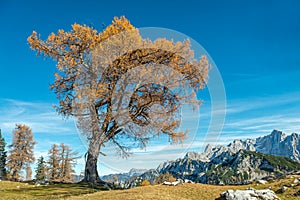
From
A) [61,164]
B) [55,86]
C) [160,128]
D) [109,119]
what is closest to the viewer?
[109,119]

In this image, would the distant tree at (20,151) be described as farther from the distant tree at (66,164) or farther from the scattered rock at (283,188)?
the scattered rock at (283,188)

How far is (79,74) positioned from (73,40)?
421 centimetres

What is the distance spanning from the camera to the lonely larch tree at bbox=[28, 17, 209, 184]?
1792cm

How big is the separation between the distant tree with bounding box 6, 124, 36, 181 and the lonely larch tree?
3913cm

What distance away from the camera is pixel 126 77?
59.2 feet

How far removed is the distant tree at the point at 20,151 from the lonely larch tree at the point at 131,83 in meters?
39.1

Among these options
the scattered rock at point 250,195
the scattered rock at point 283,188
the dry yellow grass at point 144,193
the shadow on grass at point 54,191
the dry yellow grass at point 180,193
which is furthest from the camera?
the shadow on grass at point 54,191

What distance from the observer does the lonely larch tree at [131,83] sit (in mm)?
17922

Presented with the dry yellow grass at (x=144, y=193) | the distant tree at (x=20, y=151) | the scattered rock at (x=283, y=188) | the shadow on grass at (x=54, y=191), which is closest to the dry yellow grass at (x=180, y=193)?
the dry yellow grass at (x=144, y=193)

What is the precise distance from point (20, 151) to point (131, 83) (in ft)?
157

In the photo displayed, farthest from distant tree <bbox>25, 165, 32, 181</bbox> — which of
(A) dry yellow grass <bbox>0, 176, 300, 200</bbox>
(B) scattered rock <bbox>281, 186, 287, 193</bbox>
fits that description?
(B) scattered rock <bbox>281, 186, 287, 193</bbox>

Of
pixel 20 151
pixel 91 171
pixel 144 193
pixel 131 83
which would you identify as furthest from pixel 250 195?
pixel 20 151

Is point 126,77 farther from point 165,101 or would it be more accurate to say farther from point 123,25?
point 123,25

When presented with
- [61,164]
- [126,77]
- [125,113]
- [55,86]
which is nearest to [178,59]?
[126,77]
